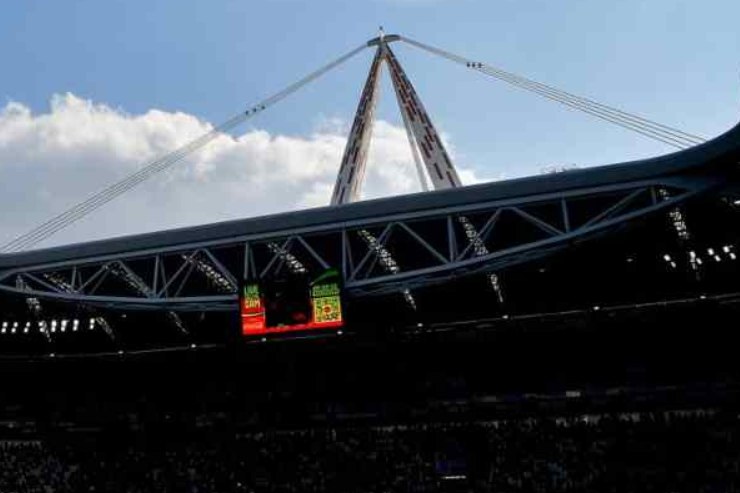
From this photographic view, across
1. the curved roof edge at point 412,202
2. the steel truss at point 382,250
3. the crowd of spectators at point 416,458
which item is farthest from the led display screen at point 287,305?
the crowd of spectators at point 416,458

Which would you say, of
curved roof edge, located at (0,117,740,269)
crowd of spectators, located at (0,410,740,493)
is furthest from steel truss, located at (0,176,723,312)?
crowd of spectators, located at (0,410,740,493)

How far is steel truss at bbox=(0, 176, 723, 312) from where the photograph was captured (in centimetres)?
3428

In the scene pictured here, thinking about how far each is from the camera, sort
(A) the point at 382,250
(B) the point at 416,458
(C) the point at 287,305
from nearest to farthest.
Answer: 1. (B) the point at 416,458
2. (C) the point at 287,305
3. (A) the point at 382,250

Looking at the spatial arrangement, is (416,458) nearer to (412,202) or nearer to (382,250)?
(382,250)

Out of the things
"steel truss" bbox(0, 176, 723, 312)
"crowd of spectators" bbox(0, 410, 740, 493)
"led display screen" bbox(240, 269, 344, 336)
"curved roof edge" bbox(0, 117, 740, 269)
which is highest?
"curved roof edge" bbox(0, 117, 740, 269)

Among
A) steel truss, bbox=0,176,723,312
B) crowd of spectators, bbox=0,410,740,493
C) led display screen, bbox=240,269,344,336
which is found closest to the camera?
crowd of spectators, bbox=0,410,740,493

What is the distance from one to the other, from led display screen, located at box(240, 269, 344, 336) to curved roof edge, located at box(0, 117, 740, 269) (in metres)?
2.75

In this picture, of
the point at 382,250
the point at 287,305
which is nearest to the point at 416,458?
the point at 287,305

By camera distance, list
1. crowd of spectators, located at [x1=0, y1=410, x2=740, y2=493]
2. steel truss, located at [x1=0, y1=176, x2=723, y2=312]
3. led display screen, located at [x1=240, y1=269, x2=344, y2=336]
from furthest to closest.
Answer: led display screen, located at [x1=240, y1=269, x2=344, y2=336], steel truss, located at [x1=0, y1=176, x2=723, y2=312], crowd of spectators, located at [x1=0, y1=410, x2=740, y2=493]

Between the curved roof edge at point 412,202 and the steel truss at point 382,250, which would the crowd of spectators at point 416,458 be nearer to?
the steel truss at point 382,250

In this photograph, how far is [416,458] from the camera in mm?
36781

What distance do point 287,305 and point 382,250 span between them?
5.62 meters

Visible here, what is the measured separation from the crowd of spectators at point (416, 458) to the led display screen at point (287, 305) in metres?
5.99

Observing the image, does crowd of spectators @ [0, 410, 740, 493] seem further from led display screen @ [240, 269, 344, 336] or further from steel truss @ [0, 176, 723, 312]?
steel truss @ [0, 176, 723, 312]
